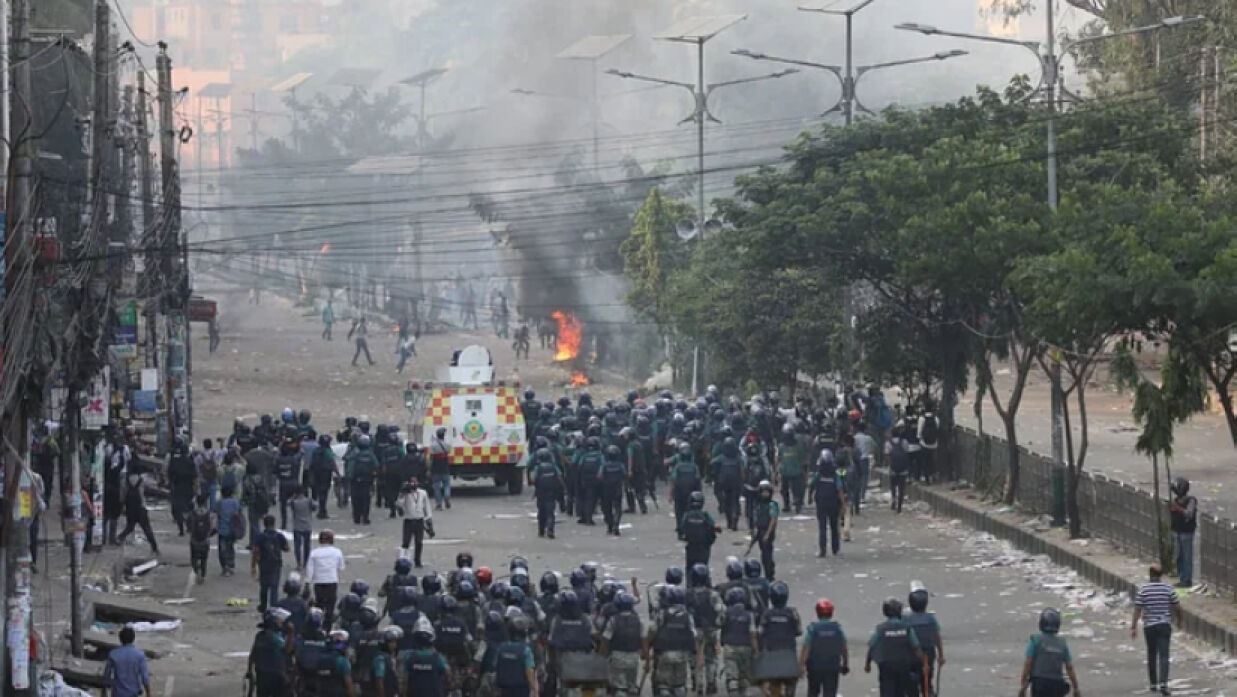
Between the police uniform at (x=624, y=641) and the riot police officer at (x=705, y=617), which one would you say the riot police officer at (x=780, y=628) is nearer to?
the riot police officer at (x=705, y=617)

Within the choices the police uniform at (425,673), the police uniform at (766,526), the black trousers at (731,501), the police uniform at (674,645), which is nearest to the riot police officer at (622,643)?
the police uniform at (674,645)

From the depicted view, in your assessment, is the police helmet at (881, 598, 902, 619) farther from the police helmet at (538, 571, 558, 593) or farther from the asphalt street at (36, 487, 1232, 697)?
the police helmet at (538, 571, 558, 593)

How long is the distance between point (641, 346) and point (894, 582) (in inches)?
1407

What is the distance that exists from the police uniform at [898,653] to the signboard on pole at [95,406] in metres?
13.7

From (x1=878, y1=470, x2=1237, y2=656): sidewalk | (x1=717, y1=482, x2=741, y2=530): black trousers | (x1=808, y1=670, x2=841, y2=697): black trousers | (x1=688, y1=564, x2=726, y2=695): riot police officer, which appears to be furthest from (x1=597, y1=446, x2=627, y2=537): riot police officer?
(x1=808, y1=670, x2=841, y2=697): black trousers

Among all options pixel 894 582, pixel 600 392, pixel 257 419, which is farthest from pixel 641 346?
pixel 894 582

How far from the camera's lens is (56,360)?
Answer: 20.5m

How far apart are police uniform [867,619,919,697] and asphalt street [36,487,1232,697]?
1.81 m

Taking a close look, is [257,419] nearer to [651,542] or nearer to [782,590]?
[651,542]

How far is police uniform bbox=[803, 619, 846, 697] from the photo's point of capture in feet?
61.5

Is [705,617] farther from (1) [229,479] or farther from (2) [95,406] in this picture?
(2) [95,406]

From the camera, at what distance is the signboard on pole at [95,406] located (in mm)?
29266

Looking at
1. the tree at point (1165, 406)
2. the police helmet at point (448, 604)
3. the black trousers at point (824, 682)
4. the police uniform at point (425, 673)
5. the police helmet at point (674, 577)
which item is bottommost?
the black trousers at point (824, 682)

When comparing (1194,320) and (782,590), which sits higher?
(1194,320)
